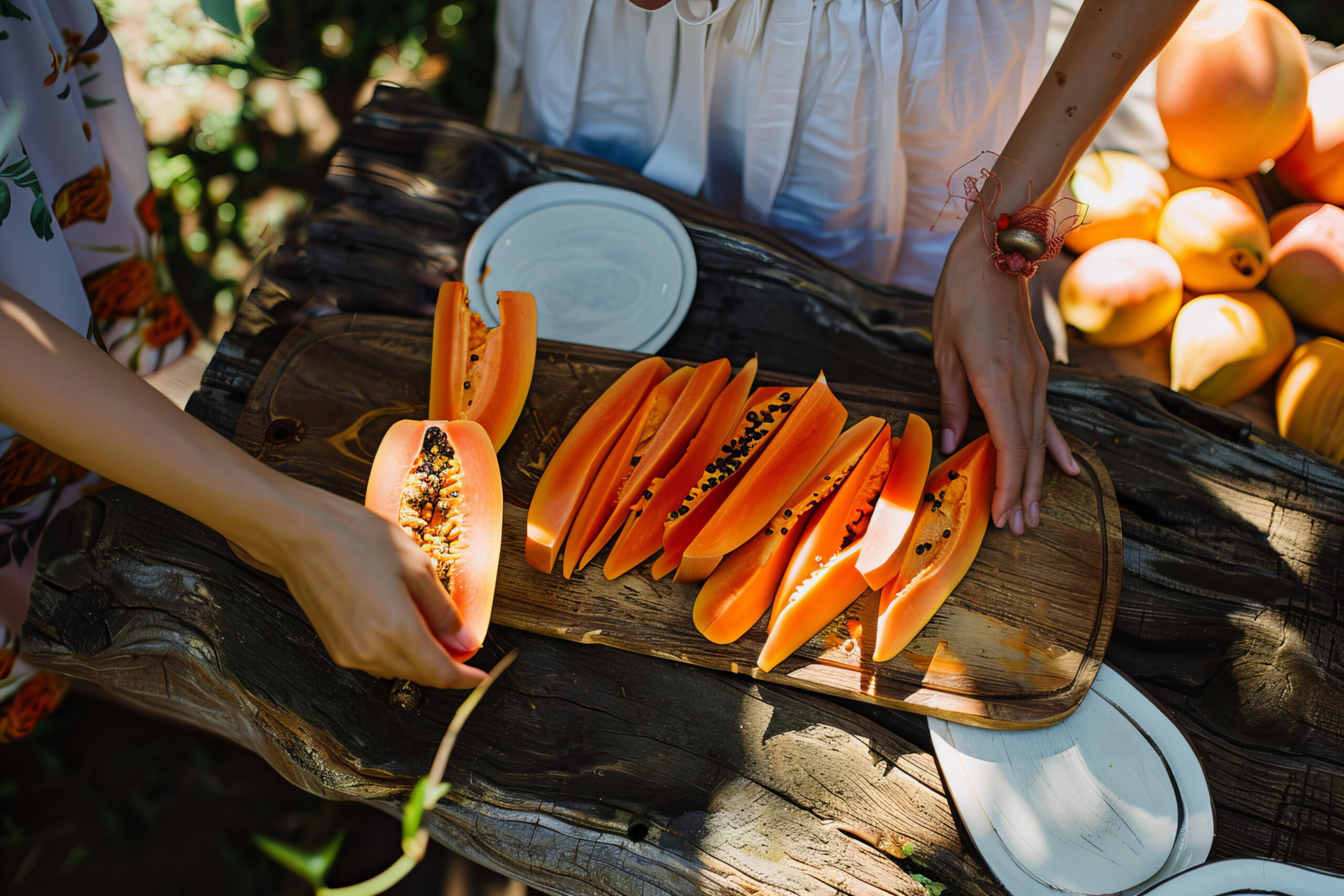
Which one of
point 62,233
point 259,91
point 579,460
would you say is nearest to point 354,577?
point 579,460

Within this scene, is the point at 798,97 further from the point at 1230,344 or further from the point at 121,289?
the point at 121,289

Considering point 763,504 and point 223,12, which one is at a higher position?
point 223,12

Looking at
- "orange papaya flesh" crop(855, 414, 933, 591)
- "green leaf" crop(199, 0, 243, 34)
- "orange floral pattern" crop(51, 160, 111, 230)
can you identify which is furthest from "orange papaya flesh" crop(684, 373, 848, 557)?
"orange floral pattern" crop(51, 160, 111, 230)

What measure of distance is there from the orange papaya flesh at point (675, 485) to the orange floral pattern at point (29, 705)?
4.46ft

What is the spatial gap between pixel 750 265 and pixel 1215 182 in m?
1.24

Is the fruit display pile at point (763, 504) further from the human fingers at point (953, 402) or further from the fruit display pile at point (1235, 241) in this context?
the fruit display pile at point (1235, 241)

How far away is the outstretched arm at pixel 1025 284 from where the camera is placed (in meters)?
1.27

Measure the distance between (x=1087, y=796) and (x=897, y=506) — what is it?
0.50 meters

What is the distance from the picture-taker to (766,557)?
49.8 inches

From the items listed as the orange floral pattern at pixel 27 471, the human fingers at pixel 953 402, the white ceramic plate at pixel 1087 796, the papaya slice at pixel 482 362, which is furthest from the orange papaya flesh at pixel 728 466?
the orange floral pattern at pixel 27 471

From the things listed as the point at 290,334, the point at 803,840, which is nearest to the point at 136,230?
the point at 290,334

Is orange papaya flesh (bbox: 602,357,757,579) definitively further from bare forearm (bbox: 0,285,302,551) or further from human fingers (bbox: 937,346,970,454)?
bare forearm (bbox: 0,285,302,551)

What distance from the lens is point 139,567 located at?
1.31m

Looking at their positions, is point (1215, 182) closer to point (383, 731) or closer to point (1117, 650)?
point (1117, 650)
